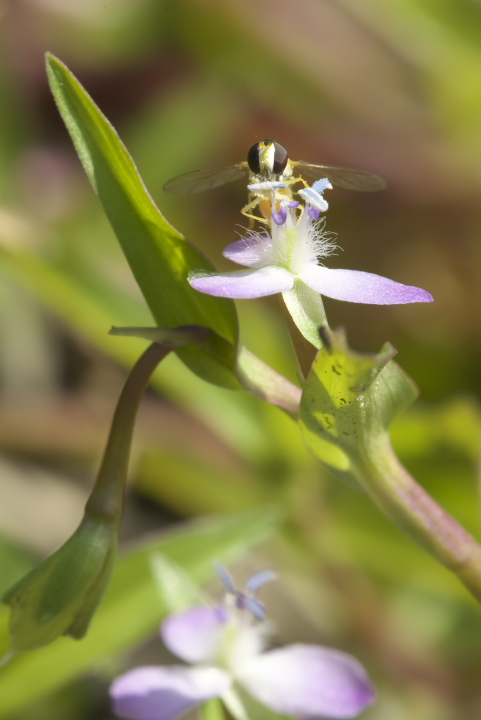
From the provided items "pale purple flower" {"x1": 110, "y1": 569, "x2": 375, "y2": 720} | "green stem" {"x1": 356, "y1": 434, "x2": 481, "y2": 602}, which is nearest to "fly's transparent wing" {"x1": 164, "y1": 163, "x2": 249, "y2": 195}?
"green stem" {"x1": 356, "y1": 434, "x2": 481, "y2": 602}

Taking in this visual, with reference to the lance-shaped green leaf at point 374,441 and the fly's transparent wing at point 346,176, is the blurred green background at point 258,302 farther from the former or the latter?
the fly's transparent wing at point 346,176

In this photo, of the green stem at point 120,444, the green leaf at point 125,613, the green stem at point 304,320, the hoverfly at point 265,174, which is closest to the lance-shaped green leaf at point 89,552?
the green stem at point 120,444

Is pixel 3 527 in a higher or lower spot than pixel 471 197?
lower

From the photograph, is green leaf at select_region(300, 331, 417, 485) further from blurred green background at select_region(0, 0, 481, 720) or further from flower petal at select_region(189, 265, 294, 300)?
blurred green background at select_region(0, 0, 481, 720)

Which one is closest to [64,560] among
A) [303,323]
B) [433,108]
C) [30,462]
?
[303,323]

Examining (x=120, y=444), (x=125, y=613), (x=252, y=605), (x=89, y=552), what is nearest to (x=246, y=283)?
(x=120, y=444)

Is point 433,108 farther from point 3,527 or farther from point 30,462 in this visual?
point 3,527

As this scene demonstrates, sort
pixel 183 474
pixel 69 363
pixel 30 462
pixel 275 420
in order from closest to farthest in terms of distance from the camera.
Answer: pixel 275 420, pixel 183 474, pixel 30 462, pixel 69 363
